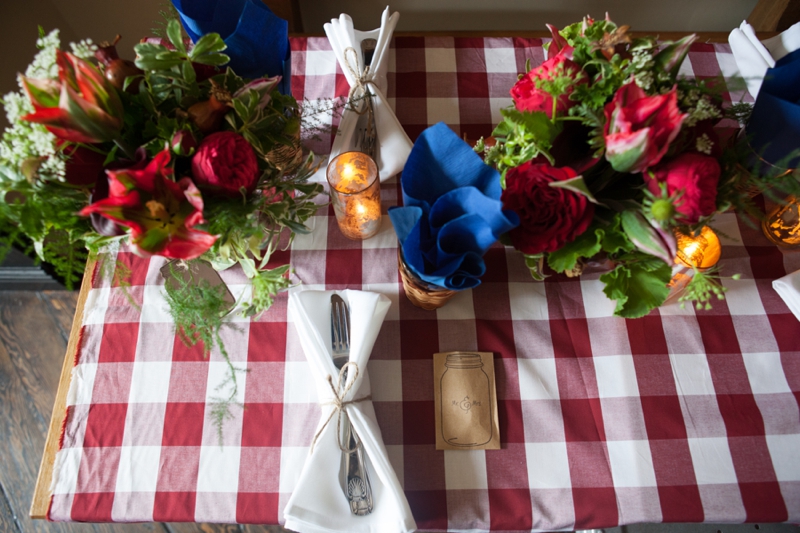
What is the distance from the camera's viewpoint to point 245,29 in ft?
2.31

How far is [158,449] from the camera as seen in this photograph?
0.80m

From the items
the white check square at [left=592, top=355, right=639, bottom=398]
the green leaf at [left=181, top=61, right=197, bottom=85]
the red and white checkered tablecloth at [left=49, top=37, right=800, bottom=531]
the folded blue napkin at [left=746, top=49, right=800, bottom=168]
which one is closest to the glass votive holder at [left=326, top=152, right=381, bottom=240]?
the red and white checkered tablecloth at [left=49, top=37, right=800, bottom=531]

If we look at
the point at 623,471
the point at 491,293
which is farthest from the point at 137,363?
the point at 623,471

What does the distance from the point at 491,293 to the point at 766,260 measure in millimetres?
545

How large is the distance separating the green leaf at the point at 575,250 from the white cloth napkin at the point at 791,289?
0.49m

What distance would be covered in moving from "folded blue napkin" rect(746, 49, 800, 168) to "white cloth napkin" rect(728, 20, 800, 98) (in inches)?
7.3

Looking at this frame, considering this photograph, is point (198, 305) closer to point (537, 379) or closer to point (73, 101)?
point (73, 101)

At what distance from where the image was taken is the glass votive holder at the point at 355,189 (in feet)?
2.66

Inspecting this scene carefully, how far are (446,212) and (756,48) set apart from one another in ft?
2.70

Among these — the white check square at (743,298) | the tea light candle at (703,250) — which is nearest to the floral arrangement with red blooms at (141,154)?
the tea light candle at (703,250)

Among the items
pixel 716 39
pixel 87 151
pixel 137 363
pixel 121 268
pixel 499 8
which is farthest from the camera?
pixel 499 8

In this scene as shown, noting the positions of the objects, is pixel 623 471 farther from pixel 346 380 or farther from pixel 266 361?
pixel 266 361

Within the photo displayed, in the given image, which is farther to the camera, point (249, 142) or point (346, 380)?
point (346, 380)


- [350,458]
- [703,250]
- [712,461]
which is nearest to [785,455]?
[712,461]
